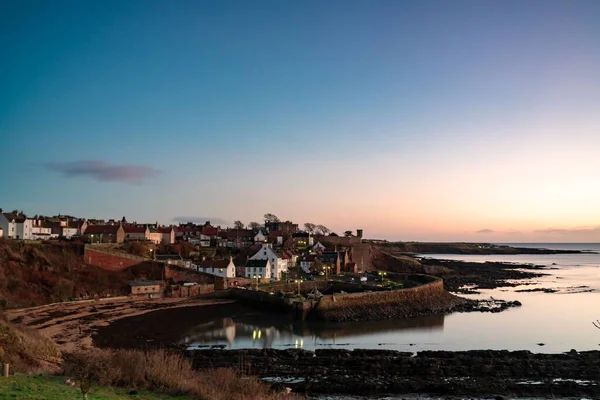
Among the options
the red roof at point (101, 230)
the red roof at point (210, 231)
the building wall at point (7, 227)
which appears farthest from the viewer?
the red roof at point (210, 231)

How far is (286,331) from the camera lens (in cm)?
4116

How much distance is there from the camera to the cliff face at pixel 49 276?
45594 mm

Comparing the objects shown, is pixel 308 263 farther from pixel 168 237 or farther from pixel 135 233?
pixel 135 233

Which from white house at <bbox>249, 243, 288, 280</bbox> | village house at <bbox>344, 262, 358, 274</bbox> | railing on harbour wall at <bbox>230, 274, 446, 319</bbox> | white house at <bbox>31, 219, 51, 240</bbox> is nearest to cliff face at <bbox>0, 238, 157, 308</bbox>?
railing on harbour wall at <bbox>230, 274, 446, 319</bbox>

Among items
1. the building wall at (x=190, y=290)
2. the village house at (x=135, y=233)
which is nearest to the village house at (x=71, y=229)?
the village house at (x=135, y=233)

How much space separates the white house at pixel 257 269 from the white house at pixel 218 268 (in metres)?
3.19

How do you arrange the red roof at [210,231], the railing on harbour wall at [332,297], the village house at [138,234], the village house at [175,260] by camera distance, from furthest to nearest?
the red roof at [210,231], the village house at [138,234], the village house at [175,260], the railing on harbour wall at [332,297]

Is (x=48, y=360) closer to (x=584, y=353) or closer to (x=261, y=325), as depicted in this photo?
(x=261, y=325)

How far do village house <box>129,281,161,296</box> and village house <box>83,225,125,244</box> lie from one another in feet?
94.4

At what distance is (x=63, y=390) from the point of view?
1466 centimetres

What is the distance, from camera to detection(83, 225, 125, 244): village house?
79.9m

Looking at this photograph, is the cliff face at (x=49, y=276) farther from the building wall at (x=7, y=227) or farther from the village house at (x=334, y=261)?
the village house at (x=334, y=261)

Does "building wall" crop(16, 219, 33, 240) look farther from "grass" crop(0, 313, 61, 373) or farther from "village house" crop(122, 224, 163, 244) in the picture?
"grass" crop(0, 313, 61, 373)

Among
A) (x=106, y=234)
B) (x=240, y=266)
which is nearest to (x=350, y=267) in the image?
(x=240, y=266)
